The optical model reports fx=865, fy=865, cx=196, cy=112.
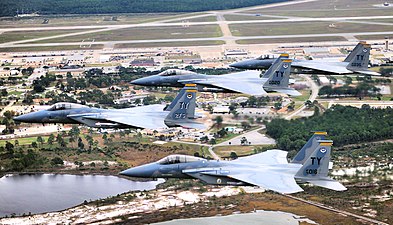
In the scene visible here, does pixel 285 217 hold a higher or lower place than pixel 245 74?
lower

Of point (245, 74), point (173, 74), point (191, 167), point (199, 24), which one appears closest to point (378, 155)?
point (245, 74)

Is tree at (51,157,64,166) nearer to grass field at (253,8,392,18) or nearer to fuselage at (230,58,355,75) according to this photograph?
fuselage at (230,58,355,75)

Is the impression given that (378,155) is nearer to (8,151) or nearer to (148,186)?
(148,186)

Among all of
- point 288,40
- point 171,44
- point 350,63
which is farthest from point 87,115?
point 288,40

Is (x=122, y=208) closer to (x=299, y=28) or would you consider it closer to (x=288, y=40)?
(x=288, y=40)

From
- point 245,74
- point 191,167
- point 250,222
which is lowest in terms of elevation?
point 250,222

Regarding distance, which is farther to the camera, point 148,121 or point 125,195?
point 125,195
